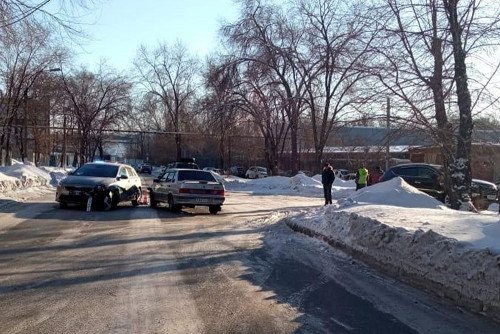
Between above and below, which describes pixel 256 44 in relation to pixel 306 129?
above

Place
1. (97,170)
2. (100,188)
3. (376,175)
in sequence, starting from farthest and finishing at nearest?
(376,175) → (97,170) → (100,188)

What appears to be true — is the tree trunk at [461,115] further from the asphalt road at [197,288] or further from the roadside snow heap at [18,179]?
the roadside snow heap at [18,179]

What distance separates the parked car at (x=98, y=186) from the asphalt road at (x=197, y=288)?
447 centimetres

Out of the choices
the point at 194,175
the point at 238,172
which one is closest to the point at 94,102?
the point at 238,172

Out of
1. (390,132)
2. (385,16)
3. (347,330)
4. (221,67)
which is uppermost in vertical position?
(221,67)

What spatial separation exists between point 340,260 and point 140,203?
13.3 meters

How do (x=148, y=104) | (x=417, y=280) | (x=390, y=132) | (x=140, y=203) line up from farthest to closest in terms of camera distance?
(x=148, y=104) → (x=140, y=203) → (x=390, y=132) → (x=417, y=280)

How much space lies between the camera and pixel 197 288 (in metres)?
7.11

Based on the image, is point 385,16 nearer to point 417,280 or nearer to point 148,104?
point 417,280

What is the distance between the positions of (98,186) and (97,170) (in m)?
1.77

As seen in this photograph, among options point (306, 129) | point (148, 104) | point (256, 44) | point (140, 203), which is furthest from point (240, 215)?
point (148, 104)

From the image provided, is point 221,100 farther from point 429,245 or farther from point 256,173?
point 429,245

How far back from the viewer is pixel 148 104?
3157 inches

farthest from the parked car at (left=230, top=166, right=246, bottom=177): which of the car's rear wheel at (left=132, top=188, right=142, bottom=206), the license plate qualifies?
the license plate
